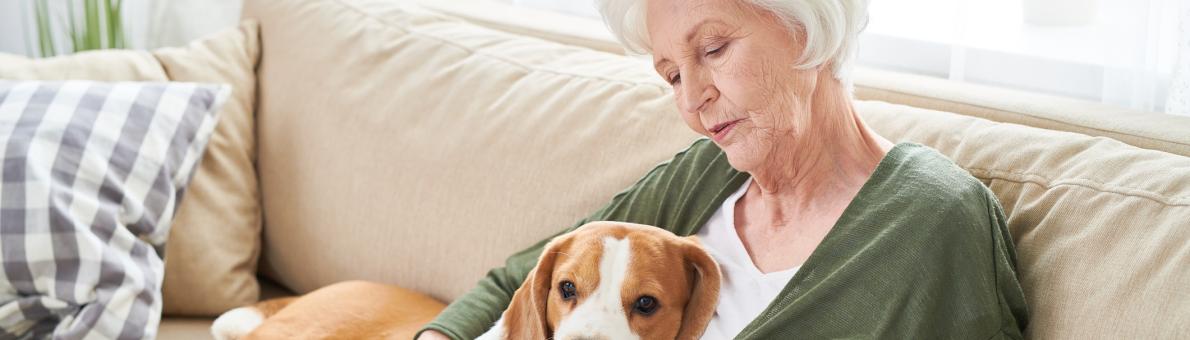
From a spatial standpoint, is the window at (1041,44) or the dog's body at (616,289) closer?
the dog's body at (616,289)

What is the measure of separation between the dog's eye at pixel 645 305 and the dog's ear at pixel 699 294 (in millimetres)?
40

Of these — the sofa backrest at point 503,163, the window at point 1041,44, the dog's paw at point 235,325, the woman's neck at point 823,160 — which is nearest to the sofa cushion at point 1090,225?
the sofa backrest at point 503,163

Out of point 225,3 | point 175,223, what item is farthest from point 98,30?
point 175,223

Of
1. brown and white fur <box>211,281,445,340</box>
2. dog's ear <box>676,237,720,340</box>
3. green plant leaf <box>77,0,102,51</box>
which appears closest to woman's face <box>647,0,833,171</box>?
dog's ear <box>676,237,720,340</box>

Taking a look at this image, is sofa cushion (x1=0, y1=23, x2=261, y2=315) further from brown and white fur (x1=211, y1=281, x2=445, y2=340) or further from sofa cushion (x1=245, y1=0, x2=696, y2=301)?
brown and white fur (x1=211, y1=281, x2=445, y2=340)

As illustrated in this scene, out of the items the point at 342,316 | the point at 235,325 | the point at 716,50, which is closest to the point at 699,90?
the point at 716,50

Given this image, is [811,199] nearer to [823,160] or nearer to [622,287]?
[823,160]

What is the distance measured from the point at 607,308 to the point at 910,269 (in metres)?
0.27

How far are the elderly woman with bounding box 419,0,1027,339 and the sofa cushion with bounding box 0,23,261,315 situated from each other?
0.85 metres

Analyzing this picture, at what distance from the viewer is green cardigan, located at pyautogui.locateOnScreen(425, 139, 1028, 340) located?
100 cm

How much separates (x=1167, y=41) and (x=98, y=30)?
2.13m

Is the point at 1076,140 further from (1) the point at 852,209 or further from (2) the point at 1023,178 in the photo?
(1) the point at 852,209

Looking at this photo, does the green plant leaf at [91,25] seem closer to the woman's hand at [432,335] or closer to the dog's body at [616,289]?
the woman's hand at [432,335]

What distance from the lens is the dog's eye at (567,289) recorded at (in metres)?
1.09
